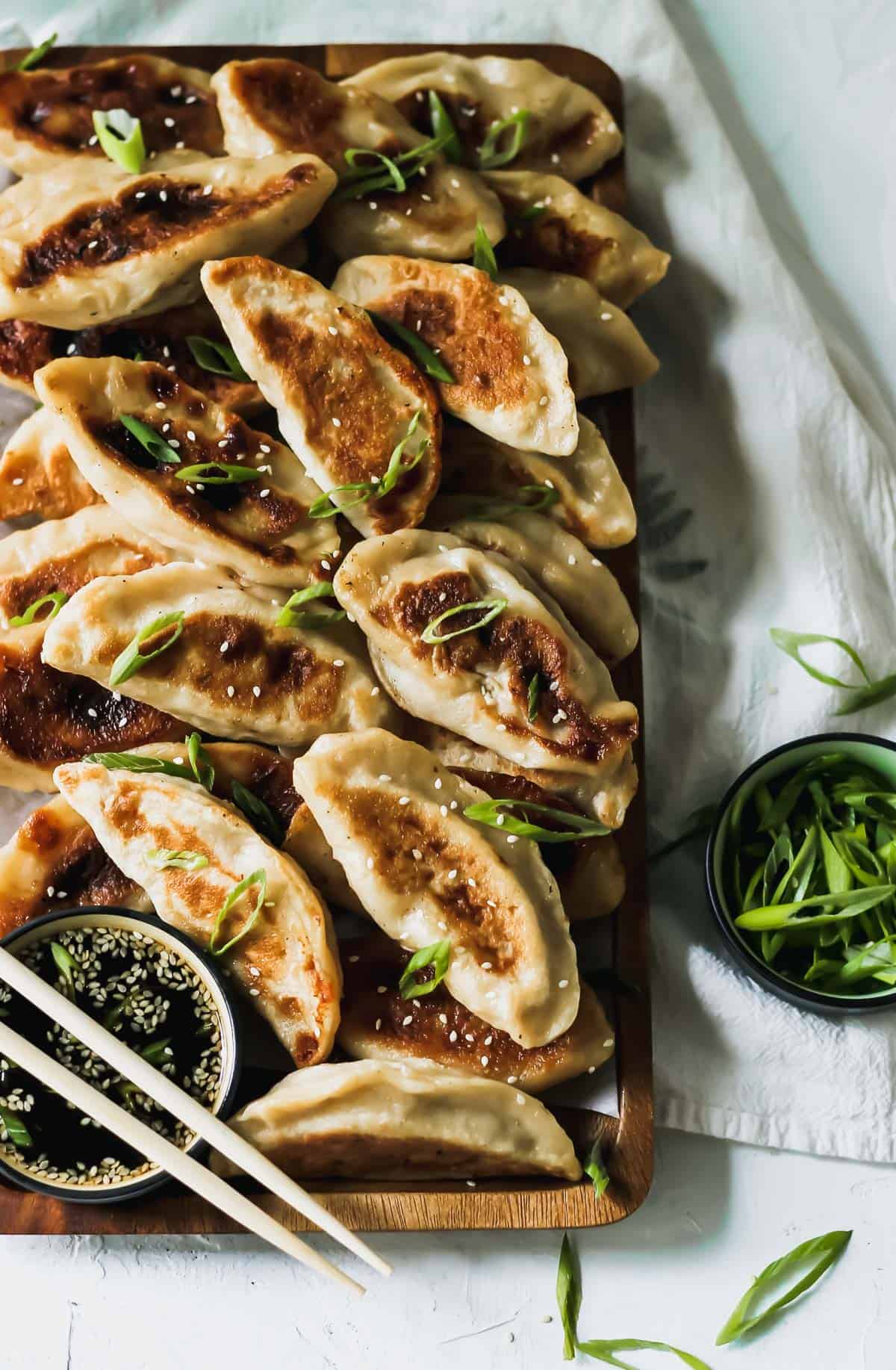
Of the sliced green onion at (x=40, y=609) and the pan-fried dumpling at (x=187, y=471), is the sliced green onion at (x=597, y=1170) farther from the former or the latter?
the sliced green onion at (x=40, y=609)

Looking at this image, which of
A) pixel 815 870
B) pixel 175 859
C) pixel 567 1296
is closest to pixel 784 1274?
pixel 567 1296

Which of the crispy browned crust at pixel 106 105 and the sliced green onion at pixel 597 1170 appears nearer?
the sliced green onion at pixel 597 1170

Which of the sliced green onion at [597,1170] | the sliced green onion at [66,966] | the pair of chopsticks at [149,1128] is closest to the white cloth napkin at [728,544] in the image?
the sliced green onion at [597,1170]

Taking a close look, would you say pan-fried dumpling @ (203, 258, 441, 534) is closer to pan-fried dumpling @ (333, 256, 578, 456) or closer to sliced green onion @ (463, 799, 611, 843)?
pan-fried dumpling @ (333, 256, 578, 456)

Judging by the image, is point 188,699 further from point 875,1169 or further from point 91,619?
point 875,1169

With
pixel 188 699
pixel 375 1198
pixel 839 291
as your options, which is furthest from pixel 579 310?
pixel 375 1198

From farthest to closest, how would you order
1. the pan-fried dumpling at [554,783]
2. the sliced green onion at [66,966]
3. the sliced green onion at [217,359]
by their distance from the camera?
the sliced green onion at [217,359] → the pan-fried dumpling at [554,783] → the sliced green onion at [66,966]

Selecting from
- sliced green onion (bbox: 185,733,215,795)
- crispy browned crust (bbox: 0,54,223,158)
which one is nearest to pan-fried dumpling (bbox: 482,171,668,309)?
crispy browned crust (bbox: 0,54,223,158)
